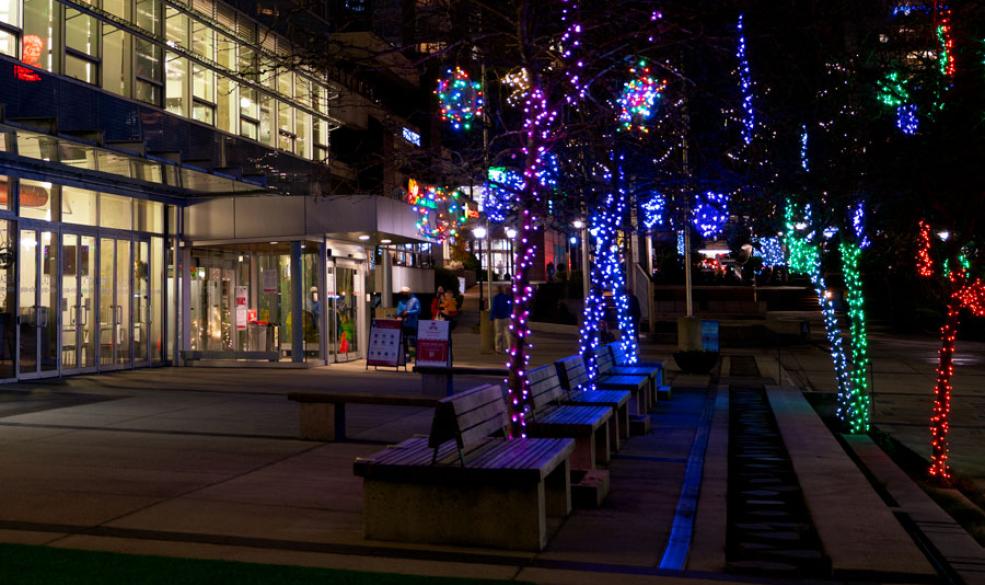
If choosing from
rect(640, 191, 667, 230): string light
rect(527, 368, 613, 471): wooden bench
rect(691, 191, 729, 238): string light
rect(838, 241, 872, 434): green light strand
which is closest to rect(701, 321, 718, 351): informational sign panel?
rect(640, 191, 667, 230): string light

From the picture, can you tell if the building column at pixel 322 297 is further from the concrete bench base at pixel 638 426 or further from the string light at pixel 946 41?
the string light at pixel 946 41

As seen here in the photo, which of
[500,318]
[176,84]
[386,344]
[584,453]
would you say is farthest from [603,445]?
[500,318]

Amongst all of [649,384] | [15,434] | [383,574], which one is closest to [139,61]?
[15,434]

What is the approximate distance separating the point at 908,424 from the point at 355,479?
10.5 meters

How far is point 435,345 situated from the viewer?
66.2ft

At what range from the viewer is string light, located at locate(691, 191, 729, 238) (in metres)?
16.8

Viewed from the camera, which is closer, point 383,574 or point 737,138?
point 383,574

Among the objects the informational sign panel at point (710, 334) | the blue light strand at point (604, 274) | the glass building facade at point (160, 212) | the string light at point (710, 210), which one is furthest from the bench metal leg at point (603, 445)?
the informational sign panel at point (710, 334)

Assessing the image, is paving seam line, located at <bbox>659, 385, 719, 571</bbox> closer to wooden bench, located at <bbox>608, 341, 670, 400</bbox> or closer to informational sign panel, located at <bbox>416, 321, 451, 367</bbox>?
wooden bench, located at <bbox>608, 341, 670, 400</bbox>

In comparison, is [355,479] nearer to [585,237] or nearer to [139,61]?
[139,61]

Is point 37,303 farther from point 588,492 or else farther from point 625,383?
point 588,492

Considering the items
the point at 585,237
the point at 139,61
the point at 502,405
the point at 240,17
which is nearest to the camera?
the point at 502,405

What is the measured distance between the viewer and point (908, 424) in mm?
15555

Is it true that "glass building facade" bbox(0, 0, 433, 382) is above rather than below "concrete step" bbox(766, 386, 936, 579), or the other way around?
above
